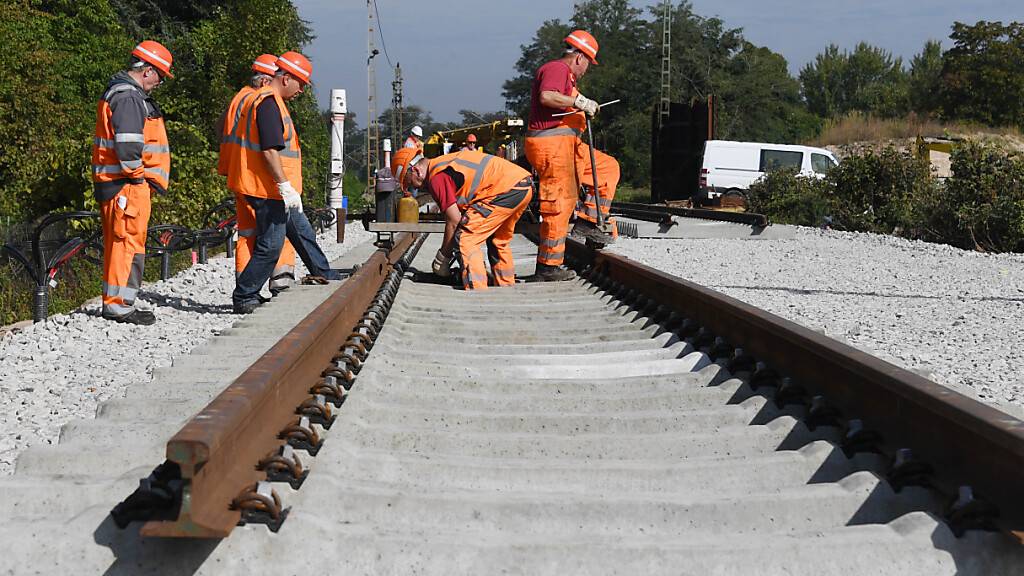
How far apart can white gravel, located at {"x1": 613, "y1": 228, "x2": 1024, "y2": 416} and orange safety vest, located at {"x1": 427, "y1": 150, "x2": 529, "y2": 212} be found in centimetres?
216

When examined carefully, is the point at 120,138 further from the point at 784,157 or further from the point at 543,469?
Answer: the point at 784,157

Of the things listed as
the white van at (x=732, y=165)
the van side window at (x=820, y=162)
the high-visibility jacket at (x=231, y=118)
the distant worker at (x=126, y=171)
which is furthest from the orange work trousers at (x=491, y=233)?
the van side window at (x=820, y=162)

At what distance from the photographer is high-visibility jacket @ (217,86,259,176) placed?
6570 mm

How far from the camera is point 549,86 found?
24.0 feet

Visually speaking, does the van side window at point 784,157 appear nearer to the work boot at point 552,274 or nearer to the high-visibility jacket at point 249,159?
the work boot at point 552,274

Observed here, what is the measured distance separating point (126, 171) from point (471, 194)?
2239mm

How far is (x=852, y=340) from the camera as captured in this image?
600cm

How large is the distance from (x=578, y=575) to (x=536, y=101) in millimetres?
5760

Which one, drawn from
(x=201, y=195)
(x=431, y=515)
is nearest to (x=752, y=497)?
(x=431, y=515)

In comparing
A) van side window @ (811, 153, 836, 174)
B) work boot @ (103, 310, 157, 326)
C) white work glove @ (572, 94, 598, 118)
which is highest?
van side window @ (811, 153, 836, 174)

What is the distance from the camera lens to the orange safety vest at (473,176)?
7.09 metres

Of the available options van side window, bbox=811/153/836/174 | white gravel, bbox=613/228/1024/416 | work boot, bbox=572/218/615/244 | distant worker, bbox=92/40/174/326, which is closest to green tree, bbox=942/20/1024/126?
van side window, bbox=811/153/836/174

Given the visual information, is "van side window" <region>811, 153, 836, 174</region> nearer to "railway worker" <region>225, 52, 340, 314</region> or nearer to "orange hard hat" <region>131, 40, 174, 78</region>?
"railway worker" <region>225, 52, 340, 314</region>

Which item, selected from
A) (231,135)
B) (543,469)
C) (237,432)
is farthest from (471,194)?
(237,432)
